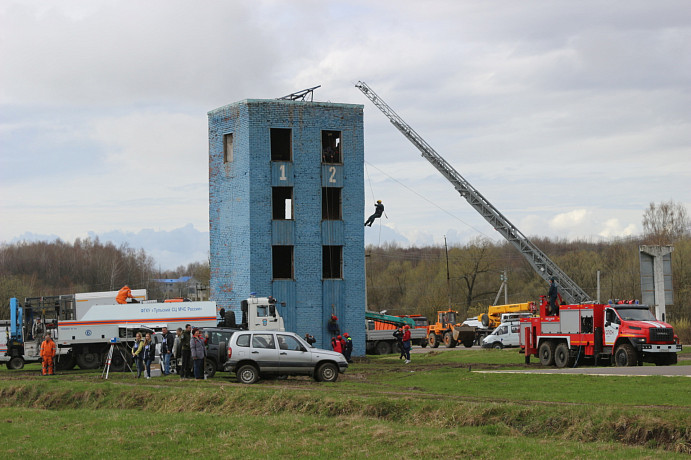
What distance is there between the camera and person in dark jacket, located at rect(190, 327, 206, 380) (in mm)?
27906

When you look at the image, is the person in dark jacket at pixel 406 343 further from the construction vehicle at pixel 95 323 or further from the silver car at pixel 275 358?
the silver car at pixel 275 358

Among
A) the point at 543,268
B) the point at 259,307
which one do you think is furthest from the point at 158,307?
the point at 543,268

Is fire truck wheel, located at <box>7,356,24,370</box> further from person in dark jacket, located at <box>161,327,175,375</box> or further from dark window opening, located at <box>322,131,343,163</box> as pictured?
dark window opening, located at <box>322,131,343,163</box>

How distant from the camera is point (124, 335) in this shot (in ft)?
119

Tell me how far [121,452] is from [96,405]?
358 inches

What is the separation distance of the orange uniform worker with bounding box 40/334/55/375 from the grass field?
22.0 feet

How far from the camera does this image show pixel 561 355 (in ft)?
110

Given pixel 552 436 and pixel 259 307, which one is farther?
pixel 259 307

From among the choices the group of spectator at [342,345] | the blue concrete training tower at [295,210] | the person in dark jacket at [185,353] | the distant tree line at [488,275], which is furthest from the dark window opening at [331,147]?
the distant tree line at [488,275]

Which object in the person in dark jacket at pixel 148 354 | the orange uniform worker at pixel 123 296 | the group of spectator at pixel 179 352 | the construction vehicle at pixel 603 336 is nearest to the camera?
the group of spectator at pixel 179 352

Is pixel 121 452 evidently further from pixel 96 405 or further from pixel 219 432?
pixel 96 405

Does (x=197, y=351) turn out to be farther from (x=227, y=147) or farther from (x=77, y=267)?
(x=77, y=267)

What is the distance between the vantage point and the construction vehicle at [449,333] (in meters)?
60.2

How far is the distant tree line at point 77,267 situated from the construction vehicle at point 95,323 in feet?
293
